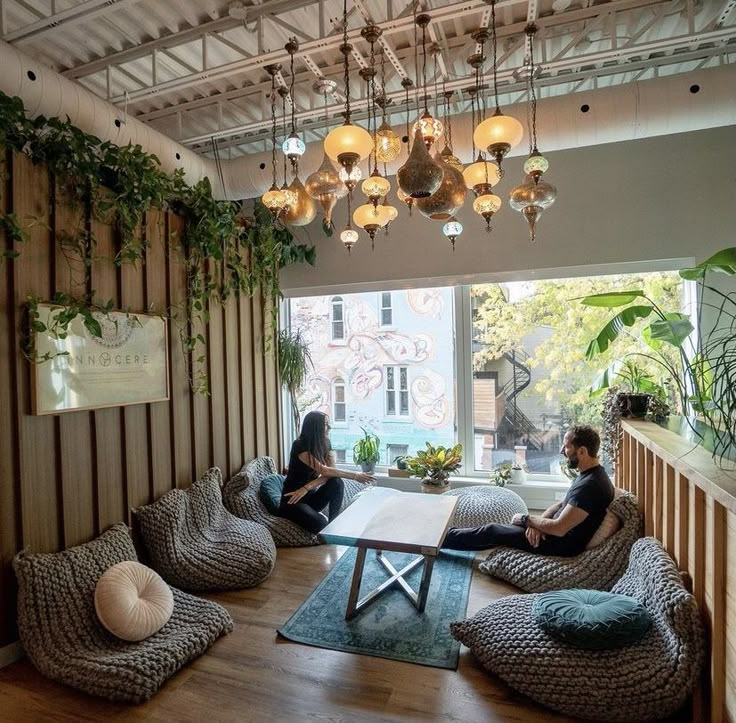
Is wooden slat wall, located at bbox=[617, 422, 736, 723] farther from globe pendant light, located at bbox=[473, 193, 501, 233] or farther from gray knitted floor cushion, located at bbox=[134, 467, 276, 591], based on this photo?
gray knitted floor cushion, located at bbox=[134, 467, 276, 591]

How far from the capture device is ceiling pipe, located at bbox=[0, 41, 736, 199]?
2713 mm

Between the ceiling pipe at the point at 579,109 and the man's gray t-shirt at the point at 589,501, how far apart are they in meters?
2.34

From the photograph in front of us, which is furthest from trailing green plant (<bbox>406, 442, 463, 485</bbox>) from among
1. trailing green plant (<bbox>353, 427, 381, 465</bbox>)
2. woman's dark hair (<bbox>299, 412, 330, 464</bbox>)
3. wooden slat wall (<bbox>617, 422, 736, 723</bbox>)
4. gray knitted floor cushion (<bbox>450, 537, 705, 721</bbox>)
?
gray knitted floor cushion (<bbox>450, 537, 705, 721</bbox>)

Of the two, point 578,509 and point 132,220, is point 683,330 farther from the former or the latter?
point 132,220

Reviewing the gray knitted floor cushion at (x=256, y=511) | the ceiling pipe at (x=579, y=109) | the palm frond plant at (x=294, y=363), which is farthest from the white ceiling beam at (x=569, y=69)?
the gray knitted floor cushion at (x=256, y=511)

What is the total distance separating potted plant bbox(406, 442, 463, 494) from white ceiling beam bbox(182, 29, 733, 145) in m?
3.12

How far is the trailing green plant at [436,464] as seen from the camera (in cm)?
440

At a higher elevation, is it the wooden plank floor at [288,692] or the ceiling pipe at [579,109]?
the ceiling pipe at [579,109]

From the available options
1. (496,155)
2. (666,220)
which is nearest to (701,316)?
(666,220)

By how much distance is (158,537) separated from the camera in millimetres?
3156

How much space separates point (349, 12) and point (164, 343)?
8.43ft

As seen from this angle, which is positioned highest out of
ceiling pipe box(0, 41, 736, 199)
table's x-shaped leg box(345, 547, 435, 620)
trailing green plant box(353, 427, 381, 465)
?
ceiling pipe box(0, 41, 736, 199)

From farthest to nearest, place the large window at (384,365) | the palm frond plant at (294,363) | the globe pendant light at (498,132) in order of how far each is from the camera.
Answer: the palm frond plant at (294,363), the large window at (384,365), the globe pendant light at (498,132)

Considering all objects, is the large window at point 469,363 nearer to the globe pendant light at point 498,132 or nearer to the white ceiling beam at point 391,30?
the white ceiling beam at point 391,30
